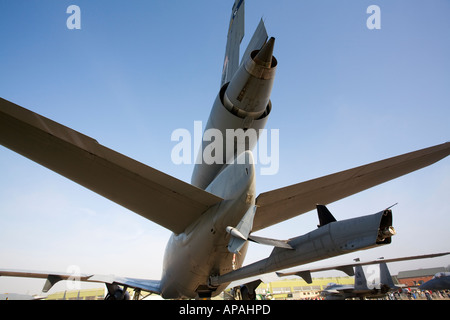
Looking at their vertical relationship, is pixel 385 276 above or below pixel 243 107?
below

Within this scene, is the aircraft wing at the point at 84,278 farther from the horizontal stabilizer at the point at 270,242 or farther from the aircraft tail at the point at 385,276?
the aircraft tail at the point at 385,276

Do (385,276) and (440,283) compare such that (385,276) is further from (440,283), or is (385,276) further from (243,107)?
(243,107)

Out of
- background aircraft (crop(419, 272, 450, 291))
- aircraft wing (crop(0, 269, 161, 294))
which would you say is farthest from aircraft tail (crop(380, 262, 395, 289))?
aircraft wing (crop(0, 269, 161, 294))

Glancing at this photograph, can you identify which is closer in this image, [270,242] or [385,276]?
[270,242]

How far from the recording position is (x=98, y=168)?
3650mm

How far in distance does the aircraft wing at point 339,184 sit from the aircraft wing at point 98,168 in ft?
4.21

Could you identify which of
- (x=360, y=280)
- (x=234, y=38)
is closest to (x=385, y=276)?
(x=360, y=280)

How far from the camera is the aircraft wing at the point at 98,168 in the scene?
301 centimetres

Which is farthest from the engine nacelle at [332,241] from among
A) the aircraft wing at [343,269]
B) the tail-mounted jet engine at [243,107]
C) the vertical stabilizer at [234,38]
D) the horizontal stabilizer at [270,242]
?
the aircraft wing at [343,269]

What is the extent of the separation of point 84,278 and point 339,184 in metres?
13.1

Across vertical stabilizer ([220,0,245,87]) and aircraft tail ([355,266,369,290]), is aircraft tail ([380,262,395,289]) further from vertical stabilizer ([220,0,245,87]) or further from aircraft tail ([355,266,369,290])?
vertical stabilizer ([220,0,245,87])

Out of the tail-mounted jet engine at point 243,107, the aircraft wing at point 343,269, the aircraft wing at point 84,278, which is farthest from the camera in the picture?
the aircraft wing at point 84,278

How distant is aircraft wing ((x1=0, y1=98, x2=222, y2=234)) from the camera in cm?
301
